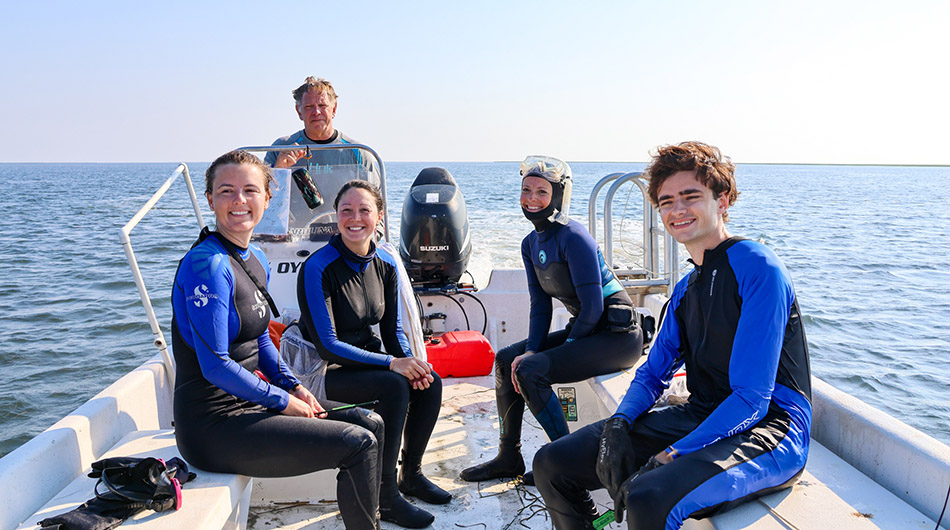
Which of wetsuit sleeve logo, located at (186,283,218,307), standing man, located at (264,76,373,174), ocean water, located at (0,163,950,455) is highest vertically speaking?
standing man, located at (264,76,373,174)

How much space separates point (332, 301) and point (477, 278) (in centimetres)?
482

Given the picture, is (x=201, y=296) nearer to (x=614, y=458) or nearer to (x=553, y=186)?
(x=614, y=458)

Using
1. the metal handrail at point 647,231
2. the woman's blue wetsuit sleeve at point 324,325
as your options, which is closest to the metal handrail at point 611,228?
the metal handrail at point 647,231

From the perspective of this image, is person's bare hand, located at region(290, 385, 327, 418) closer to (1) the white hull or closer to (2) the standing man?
(1) the white hull

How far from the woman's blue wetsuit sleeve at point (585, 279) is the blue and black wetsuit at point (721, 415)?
2.44 feet

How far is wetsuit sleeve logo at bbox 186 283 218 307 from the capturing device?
2113 millimetres

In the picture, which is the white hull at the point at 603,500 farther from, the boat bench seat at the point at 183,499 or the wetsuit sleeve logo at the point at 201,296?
the wetsuit sleeve logo at the point at 201,296

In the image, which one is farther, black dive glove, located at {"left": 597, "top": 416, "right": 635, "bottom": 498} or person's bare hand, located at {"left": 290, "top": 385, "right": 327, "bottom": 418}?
person's bare hand, located at {"left": 290, "top": 385, "right": 327, "bottom": 418}

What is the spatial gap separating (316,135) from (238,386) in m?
2.31

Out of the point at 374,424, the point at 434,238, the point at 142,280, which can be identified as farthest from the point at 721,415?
the point at 434,238

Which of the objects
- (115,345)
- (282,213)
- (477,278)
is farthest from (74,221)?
(282,213)

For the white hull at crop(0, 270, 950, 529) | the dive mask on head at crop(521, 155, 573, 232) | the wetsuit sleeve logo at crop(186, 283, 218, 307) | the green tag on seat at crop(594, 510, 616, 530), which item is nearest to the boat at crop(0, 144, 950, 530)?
the white hull at crop(0, 270, 950, 529)

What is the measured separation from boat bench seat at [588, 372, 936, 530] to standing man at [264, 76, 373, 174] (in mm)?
3016

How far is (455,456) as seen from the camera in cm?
349
